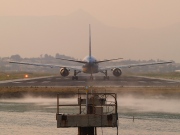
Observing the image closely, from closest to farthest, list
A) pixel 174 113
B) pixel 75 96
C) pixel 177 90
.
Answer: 1. pixel 174 113
2. pixel 75 96
3. pixel 177 90

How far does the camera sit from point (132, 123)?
59250 millimetres

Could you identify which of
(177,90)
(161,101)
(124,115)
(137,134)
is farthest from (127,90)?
(137,134)

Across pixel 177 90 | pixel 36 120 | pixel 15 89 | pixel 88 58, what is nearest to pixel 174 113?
pixel 36 120

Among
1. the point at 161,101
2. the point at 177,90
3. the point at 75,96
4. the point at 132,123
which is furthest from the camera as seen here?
the point at 177,90

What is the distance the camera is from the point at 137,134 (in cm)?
5047

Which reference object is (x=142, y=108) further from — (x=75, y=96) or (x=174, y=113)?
(x=75, y=96)

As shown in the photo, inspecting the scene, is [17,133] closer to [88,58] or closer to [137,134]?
[137,134]

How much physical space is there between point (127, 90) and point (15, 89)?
922 inches

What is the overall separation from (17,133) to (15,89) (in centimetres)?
5644

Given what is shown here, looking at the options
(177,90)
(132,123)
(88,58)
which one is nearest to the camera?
(132,123)

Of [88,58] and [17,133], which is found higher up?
[88,58]

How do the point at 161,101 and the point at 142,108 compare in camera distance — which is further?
the point at 161,101

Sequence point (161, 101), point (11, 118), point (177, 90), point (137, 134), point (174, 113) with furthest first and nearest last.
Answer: point (177, 90), point (161, 101), point (174, 113), point (11, 118), point (137, 134)

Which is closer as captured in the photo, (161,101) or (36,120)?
(36,120)
